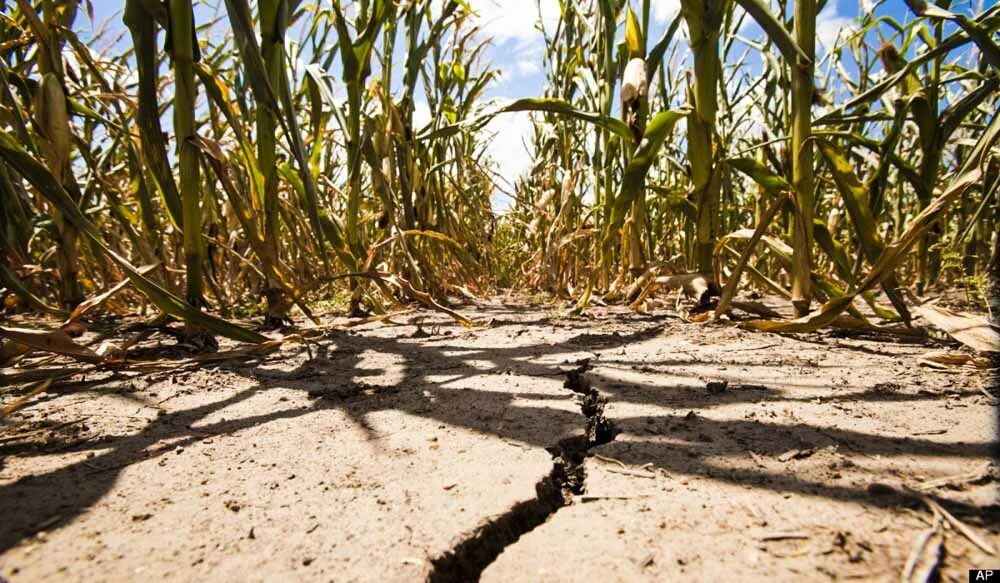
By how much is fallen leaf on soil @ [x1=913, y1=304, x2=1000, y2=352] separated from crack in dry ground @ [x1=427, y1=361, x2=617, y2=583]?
0.66 m

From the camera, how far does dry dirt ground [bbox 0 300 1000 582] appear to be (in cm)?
48

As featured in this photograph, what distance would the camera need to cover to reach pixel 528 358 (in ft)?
3.98

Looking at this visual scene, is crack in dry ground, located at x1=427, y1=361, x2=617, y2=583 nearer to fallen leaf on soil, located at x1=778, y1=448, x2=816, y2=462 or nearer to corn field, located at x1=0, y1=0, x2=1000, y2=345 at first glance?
fallen leaf on soil, located at x1=778, y1=448, x2=816, y2=462

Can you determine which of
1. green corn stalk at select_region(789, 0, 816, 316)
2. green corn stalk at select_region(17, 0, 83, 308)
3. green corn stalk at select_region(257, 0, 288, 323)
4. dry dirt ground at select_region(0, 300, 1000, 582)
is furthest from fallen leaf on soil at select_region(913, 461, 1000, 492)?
green corn stalk at select_region(17, 0, 83, 308)

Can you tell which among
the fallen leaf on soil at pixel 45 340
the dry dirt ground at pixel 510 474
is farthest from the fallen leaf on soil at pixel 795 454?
the fallen leaf on soil at pixel 45 340

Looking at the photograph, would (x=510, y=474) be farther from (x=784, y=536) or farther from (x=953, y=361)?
(x=953, y=361)

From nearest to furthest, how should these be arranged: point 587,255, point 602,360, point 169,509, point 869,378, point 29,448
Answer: point 169,509 < point 29,448 < point 869,378 < point 602,360 < point 587,255

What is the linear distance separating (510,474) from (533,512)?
6 cm

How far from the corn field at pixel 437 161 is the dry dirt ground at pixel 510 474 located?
0.19 m

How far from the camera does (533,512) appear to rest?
578 mm

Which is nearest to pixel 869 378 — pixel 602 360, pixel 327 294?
pixel 602 360

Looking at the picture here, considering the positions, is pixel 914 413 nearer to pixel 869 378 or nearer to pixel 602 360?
pixel 869 378

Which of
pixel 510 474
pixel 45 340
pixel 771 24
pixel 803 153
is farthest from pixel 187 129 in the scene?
pixel 803 153

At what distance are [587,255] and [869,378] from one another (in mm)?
1623
